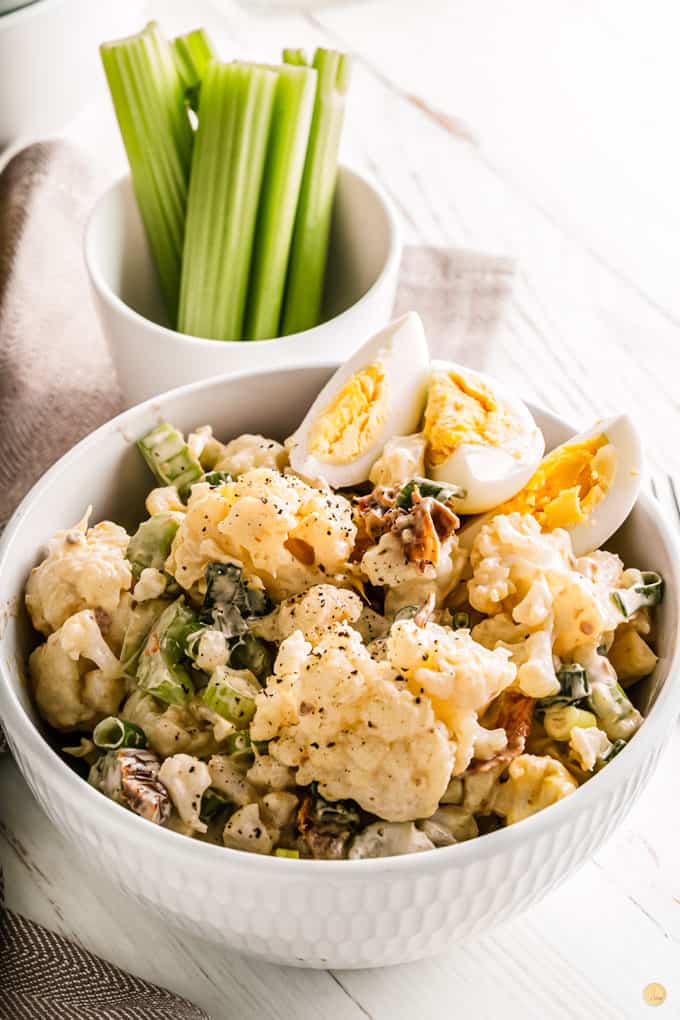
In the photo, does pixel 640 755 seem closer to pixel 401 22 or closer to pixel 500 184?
A: pixel 500 184

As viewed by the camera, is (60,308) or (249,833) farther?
(60,308)

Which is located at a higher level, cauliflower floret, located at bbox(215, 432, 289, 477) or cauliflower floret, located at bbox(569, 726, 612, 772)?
cauliflower floret, located at bbox(215, 432, 289, 477)

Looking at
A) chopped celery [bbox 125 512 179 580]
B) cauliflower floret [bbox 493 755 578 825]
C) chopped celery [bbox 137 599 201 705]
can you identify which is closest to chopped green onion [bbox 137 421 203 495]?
chopped celery [bbox 125 512 179 580]

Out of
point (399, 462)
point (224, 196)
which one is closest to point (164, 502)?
point (399, 462)

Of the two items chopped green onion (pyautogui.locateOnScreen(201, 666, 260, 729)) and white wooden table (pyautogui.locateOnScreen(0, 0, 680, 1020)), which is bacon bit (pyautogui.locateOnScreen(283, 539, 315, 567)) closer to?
chopped green onion (pyautogui.locateOnScreen(201, 666, 260, 729))

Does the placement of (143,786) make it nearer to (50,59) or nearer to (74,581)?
(74,581)
